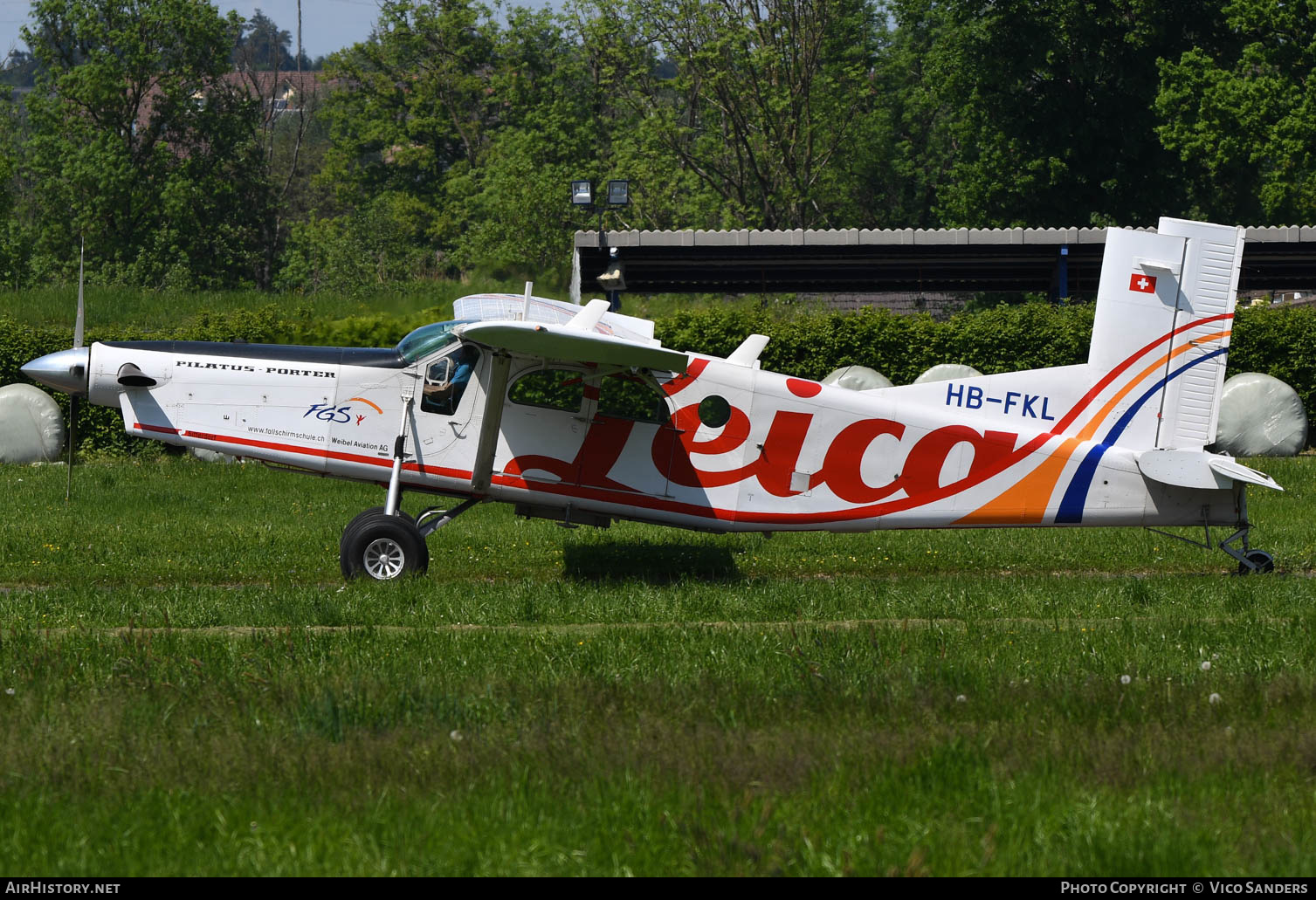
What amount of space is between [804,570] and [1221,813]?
7564 mm

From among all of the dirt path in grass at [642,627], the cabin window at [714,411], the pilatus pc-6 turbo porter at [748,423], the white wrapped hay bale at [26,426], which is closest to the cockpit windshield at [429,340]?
the pilatus pc-6 turbo porter at [748,423]

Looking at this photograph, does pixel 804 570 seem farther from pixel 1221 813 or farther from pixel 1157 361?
pixel 1221 813

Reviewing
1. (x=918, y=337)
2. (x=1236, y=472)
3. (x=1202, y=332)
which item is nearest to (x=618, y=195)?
(x=918, y=337)

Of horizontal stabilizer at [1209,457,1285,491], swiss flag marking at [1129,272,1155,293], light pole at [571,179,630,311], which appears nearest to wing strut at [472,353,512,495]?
swiss flag marking at [1129,272,1155,293]

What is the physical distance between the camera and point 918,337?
71.9 ft

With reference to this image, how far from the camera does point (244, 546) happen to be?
43.5ft

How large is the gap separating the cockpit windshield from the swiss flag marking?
6.02 m

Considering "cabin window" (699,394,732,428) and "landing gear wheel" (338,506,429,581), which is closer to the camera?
"landing gear wheel" (338,506,429,581)

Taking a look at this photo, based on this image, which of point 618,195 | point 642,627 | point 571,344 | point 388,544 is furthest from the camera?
point 618,195

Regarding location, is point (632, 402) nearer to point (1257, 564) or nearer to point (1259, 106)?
point (1257, 564)

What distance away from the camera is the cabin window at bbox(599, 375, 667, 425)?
11.4 meters

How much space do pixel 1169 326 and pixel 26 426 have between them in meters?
16.6

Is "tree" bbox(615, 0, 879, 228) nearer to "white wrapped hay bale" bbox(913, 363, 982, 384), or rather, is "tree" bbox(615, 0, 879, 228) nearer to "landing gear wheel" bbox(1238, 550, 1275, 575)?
"white wrapped hay bale" bbox(913, 363, 982, 384)

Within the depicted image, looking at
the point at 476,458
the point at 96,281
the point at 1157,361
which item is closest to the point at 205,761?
the point at 476,458
